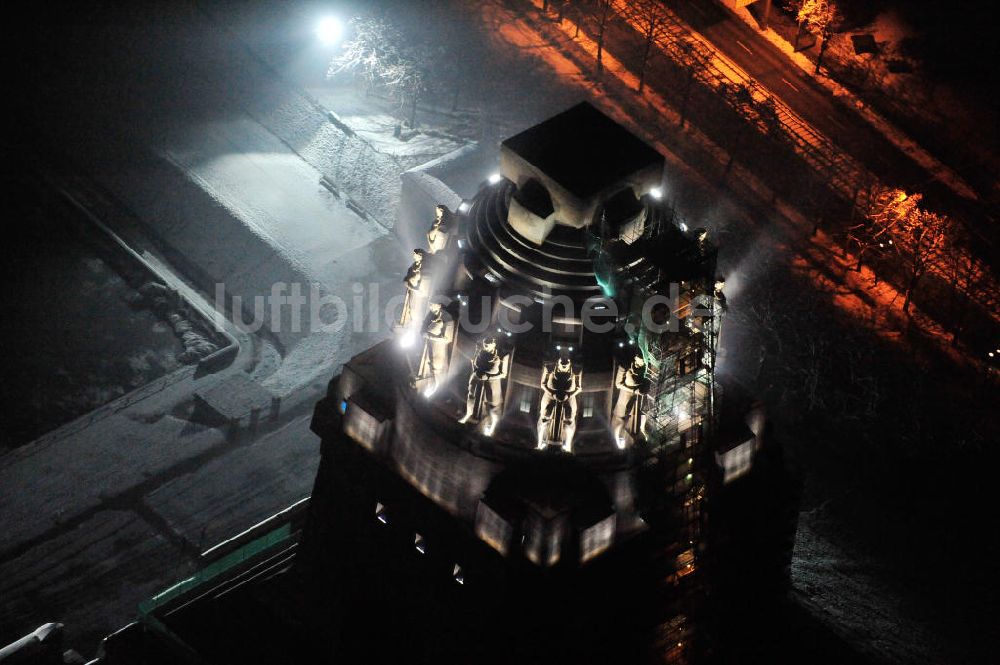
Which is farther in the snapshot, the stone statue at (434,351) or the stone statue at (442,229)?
the stone statue at (442,229)

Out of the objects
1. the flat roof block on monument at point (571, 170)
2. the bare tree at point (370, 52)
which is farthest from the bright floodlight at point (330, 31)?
the flat roof block on monument at point (571, 170)

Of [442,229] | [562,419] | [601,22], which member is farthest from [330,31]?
[562,419]

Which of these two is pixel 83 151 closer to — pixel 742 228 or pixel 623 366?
pixel 742 228

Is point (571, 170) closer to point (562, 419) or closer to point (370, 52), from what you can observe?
point (562, 419)

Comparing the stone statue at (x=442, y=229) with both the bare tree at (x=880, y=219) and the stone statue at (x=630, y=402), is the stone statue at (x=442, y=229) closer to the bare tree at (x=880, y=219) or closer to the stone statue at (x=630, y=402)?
the stone statue at (x=630, y=402)

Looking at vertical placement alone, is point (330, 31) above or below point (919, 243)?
below

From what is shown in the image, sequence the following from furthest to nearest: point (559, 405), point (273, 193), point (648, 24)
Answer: point (648, 24) → point (273, 193) → point (559, 405)
